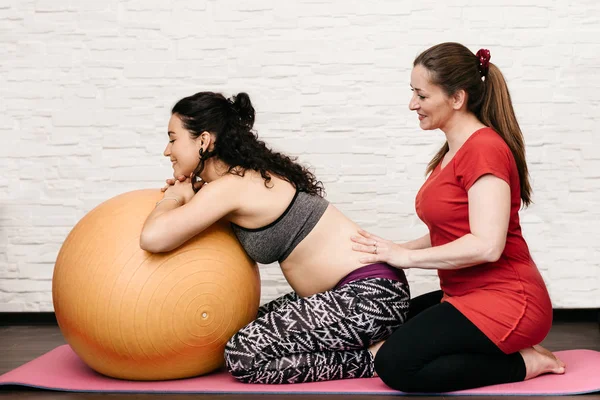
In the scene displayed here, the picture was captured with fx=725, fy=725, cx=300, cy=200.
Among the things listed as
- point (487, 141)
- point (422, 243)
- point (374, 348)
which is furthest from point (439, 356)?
point (487, 141)

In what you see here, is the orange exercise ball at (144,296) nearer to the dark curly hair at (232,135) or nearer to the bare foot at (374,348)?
the dark curly hair at (232,135)

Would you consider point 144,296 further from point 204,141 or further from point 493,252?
point 493,252

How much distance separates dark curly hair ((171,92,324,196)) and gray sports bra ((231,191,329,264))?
7cm

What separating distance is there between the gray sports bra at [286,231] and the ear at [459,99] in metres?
0.57

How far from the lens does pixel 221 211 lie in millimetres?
2406

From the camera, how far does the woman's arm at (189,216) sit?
2330 millimetres

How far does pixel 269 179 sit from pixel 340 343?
606 mm

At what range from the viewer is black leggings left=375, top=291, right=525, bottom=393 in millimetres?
2297

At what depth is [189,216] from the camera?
92.4 inches

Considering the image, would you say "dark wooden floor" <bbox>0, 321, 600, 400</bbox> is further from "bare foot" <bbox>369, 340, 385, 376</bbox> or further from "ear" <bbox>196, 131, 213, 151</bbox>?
"ear" <bbox>196, 131, 213, 151</bbox>

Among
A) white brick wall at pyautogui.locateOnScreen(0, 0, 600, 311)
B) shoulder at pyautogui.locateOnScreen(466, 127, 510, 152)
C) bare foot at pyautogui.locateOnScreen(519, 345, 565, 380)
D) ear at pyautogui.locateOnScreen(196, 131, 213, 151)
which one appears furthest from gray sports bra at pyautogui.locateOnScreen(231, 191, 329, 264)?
white brick wall at pyautogui.locateOnScreen(0, 0, 600, 311)

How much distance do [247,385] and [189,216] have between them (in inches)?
24.1

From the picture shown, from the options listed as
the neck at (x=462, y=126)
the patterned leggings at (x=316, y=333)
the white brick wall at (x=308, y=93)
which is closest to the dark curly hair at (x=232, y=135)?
the patterned leggings at (x=316, y=333)

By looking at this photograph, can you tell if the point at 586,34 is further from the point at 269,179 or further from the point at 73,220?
the point at 73,220
